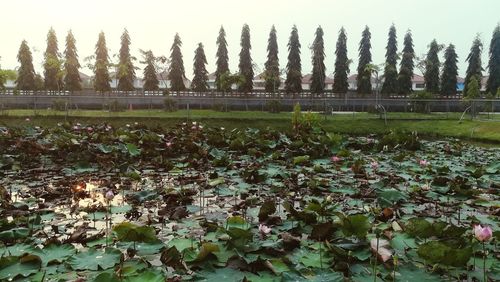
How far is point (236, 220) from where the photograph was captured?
4.13 metres

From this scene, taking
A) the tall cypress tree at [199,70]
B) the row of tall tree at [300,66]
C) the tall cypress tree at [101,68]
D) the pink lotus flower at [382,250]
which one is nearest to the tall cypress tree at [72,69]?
the row of tall tree at [300,66]

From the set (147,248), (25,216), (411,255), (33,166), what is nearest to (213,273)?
(147,248)

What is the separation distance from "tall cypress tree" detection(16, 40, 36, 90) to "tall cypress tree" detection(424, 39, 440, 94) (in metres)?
48.5

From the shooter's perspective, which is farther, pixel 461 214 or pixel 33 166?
pixel 33 166

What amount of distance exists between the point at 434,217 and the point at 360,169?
237 cm

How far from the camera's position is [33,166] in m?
8.20

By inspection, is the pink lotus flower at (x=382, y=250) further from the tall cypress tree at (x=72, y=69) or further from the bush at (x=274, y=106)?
the tall cypress tree at (x=72, y=69)

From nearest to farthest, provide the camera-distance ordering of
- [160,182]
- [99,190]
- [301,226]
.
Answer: [301,226] < [99,190] < [160,182]

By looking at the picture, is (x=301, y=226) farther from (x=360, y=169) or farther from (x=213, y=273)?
(x=360, y=169)

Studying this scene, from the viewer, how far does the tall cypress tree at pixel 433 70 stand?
51281 mm

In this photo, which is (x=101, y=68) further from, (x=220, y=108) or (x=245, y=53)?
(x=245, y=53)

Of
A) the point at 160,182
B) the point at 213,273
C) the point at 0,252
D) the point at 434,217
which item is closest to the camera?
the point at 213,273

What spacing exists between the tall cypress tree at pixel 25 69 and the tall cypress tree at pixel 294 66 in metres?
31.4

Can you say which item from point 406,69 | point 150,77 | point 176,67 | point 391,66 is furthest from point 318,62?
point 150,77
